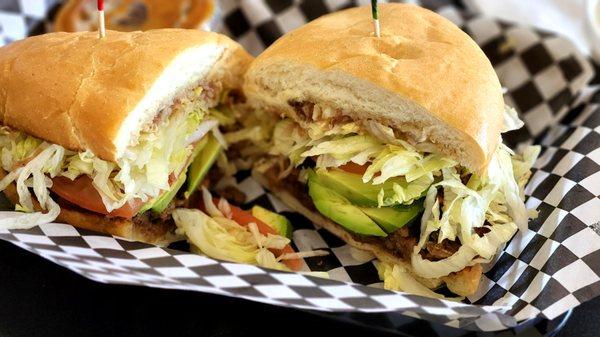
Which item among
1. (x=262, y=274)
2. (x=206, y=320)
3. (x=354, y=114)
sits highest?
(x=354, y=114)

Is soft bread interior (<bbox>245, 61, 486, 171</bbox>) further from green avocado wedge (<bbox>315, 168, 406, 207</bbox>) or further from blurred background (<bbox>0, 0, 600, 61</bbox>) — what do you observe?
blurred background (<bbox>0, 0, 600, 61</bbox>)

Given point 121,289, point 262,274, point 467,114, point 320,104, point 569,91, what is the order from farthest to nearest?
point 569,91 → point 320,104 → point 121,289 → point 467,114 → point 262,274

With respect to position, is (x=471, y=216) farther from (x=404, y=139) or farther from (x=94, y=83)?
(x=94, y=83)

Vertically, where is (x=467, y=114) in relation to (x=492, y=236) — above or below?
above

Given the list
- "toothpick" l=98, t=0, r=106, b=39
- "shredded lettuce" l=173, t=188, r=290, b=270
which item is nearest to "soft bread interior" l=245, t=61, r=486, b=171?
"shredded lettuce" l=173, t=188, r=290, b=270

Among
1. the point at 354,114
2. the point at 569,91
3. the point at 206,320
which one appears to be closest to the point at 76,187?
the point at 206,320

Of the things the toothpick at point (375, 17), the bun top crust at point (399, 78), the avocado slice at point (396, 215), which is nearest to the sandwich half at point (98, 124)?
the bun top crust at point (399, 78)

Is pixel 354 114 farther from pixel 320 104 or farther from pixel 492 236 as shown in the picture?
pixel 492 236
